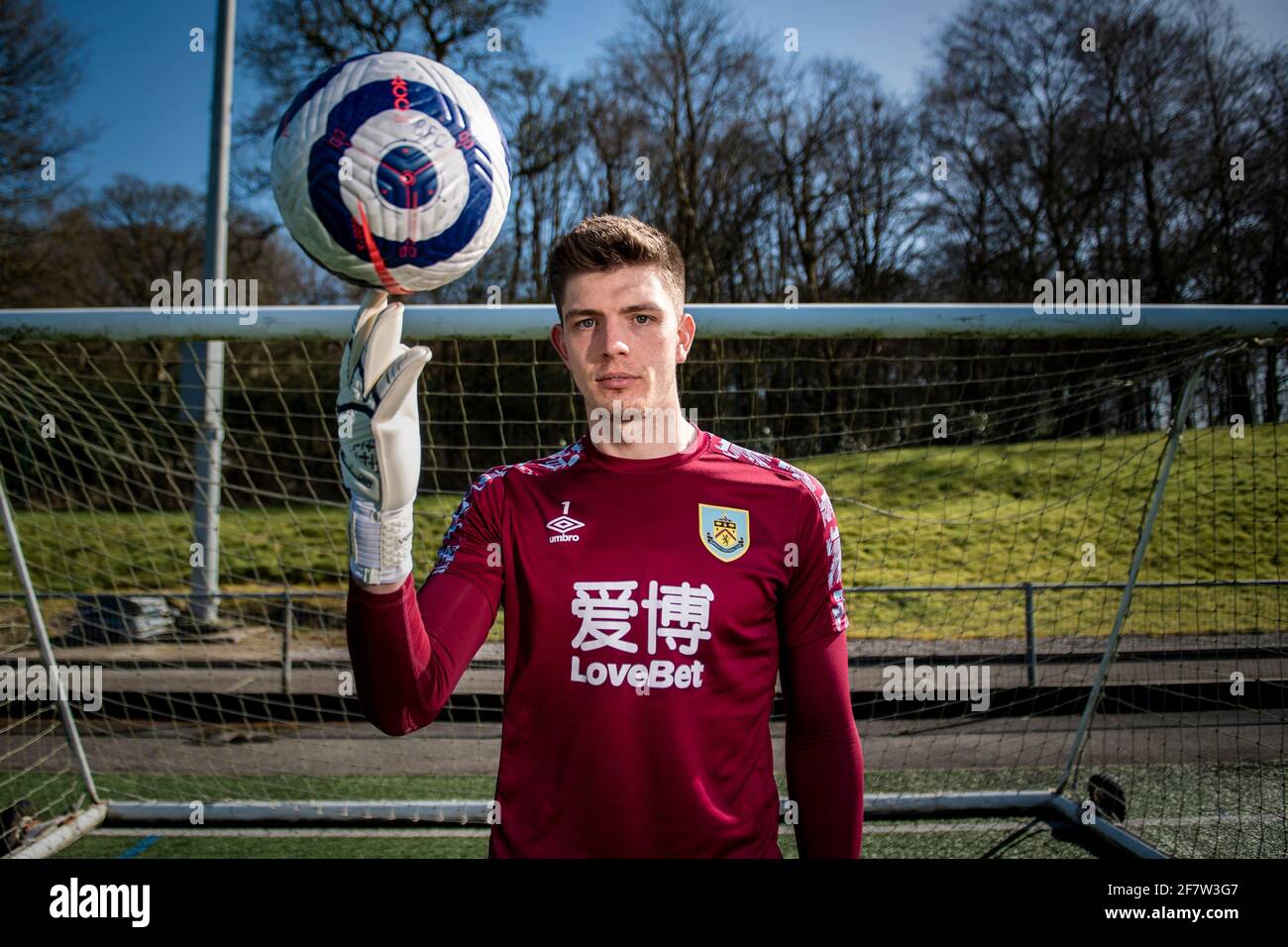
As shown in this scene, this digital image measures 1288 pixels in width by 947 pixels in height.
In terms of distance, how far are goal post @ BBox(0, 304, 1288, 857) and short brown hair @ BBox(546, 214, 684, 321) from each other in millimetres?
1331

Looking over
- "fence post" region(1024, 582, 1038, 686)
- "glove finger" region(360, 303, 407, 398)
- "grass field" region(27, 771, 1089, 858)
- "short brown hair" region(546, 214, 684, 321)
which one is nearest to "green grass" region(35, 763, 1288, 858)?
"grass field" region(27, 771, 1089, 858)

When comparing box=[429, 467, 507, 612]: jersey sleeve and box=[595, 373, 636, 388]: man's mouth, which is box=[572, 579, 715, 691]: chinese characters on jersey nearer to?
box=[429, 467, 507, 612]: jersey sleeve

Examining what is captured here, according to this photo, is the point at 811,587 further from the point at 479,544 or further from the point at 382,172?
the point at 382,172

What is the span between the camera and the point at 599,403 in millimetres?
1879

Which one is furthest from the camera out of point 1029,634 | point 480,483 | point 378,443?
point 1029,634

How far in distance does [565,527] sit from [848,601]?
698 centimetres

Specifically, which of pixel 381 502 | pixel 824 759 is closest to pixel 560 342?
pixel 381 502

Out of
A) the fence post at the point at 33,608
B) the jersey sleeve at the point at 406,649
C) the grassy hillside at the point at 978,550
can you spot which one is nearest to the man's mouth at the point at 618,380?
the jersey sleeve at the point at 406,649

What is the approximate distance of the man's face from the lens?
1.86 meters

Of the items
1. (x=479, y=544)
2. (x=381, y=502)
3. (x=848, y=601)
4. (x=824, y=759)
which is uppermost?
(x=381, y=502)

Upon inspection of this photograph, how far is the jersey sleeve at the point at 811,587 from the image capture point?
1880mm

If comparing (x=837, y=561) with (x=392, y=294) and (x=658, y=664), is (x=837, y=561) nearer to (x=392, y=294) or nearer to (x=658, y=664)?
(x=658, y=664)

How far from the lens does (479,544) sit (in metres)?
1.90
